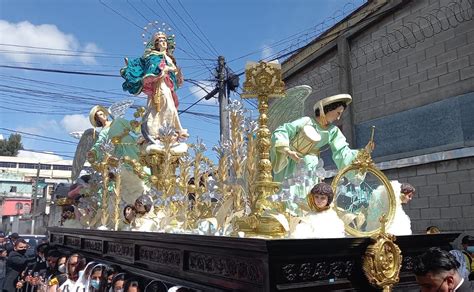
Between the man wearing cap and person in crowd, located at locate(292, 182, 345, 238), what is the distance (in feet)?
2.00

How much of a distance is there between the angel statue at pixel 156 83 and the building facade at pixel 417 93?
301cm

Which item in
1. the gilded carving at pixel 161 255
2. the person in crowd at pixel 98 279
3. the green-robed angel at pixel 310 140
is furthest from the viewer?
the person in crowd at pixel 98 279

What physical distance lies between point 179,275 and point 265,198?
676mm

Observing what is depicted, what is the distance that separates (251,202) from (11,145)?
39.1 meters

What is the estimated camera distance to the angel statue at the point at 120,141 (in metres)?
4.12

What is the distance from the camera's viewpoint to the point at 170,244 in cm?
233

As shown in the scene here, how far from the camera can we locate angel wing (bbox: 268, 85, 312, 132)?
3.20 metres

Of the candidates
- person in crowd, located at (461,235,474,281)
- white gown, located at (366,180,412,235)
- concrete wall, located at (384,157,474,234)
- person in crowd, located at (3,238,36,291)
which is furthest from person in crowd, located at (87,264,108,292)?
concrete wall, located at (384,157,474,234)

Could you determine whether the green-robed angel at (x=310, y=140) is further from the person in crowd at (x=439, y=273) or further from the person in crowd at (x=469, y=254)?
the person in crowd at (x=469, y=254)

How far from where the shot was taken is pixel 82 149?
18.2ft

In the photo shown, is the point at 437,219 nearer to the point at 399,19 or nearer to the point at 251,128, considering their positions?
the point at 399,19

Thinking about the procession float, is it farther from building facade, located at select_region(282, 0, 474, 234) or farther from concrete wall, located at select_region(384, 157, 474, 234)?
concrete wall, located at select_region(384, 157, 474, 234)

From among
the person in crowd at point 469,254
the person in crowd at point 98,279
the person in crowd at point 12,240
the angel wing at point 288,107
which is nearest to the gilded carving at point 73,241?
the person in crowd at point 12,240

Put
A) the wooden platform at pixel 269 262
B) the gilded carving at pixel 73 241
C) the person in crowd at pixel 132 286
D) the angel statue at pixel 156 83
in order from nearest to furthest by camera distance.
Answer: the wooden platform at pixel 269 262, the person in crowd at pixel 132 286, the angel statue at pixel 156 83, the gilded carving at pixel 73 241
